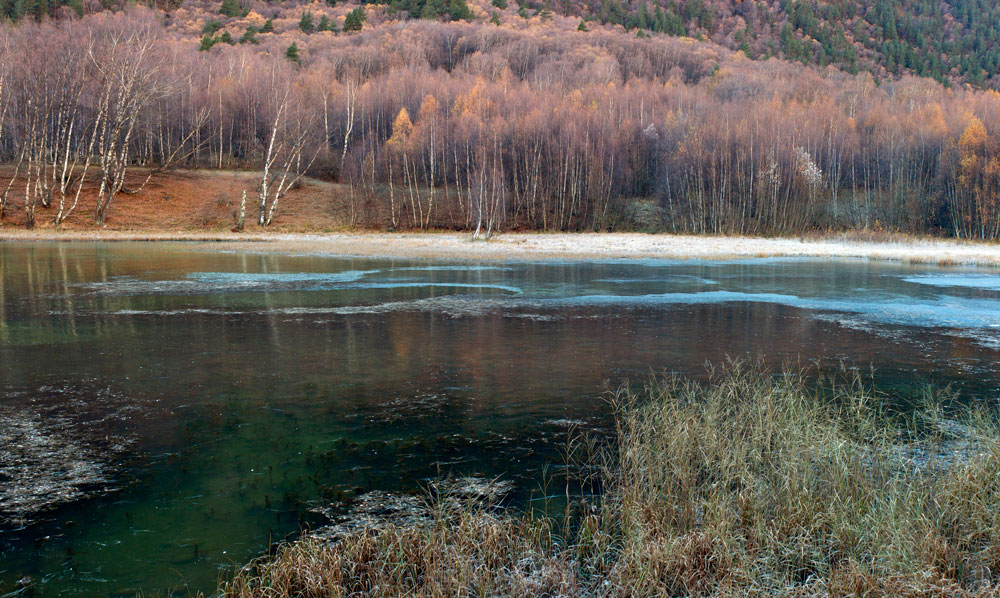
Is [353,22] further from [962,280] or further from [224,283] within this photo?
[962,280]

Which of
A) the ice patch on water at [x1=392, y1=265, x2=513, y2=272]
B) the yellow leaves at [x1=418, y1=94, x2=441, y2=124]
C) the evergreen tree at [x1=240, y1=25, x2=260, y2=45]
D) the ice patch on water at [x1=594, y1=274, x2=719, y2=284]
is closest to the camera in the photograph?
the ice patch on water at [x1=594, y1=274, x2=719, y2=284]

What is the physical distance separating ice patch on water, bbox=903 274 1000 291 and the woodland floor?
334 inches

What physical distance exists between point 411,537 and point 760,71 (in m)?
138

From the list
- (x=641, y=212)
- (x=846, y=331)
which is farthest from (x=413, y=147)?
(x=846, y=331)

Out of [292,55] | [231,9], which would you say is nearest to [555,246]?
[292,55]

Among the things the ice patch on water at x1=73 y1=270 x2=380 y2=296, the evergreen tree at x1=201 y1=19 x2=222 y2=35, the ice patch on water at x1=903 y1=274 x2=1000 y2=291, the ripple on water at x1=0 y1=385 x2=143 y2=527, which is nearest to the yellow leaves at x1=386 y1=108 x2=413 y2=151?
the ice patch on water at x1=73 y1=270 x2=380 y2=296

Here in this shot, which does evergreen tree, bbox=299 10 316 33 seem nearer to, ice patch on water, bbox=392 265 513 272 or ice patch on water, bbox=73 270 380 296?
ice patch on water, bbox=392 265 513 272

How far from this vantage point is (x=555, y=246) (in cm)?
5134

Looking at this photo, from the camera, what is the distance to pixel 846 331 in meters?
17.6

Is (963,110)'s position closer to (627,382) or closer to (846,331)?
(846,331)

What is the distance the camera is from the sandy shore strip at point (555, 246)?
44.6m

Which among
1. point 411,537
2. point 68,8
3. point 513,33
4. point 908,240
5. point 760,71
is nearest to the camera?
point 411,537

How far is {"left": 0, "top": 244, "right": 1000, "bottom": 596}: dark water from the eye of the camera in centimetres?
691

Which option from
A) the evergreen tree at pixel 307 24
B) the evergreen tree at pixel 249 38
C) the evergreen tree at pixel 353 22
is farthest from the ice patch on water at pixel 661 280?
the evergreen tree at pixel 307 24
